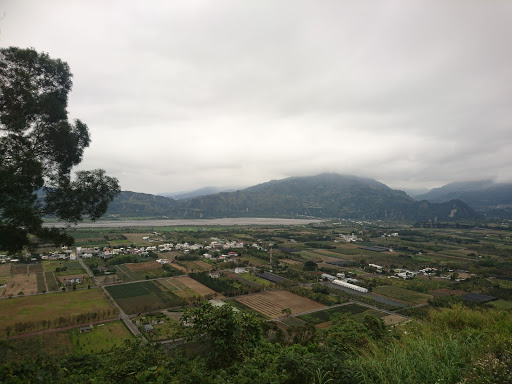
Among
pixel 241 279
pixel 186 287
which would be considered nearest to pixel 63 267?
pixel 186 287

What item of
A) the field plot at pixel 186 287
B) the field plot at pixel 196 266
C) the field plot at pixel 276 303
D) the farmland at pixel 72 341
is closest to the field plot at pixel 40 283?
the field plot at pixel 186 287

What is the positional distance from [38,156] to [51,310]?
28.3m

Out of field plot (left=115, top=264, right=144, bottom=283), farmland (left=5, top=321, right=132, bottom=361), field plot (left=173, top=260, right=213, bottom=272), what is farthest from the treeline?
field plot (left=173, top=260, right=213, bottom=272)

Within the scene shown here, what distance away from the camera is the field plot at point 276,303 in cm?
3406

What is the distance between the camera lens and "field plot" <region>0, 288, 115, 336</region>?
27.0 m

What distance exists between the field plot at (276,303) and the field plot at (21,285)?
3020cm

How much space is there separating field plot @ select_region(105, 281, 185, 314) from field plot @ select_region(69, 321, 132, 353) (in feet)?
Answer: 14.5

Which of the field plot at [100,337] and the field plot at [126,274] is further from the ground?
the field plot at [100,337]

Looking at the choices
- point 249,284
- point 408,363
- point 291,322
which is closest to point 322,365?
point 408,363

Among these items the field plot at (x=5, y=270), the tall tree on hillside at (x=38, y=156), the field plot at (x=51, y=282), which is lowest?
the field plot at (x=51, y=282)

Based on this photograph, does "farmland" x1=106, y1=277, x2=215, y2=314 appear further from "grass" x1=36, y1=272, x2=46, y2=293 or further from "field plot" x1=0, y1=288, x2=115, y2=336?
"grass" x1=36, y1=272, x2=46, y2=293

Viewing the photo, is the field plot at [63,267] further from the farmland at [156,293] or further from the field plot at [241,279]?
the field plot at [241,279]

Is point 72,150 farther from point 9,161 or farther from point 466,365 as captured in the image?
point 466,365

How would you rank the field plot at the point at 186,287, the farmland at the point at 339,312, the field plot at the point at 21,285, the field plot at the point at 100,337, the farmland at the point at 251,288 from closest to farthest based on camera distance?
1. the field plot at the point at 100,337
2. the farmland at the point at 251,288
3. the farmland at the point at 339,312
4. the field plot at the point at 21,285
5. the field plot at the point at 186,287
